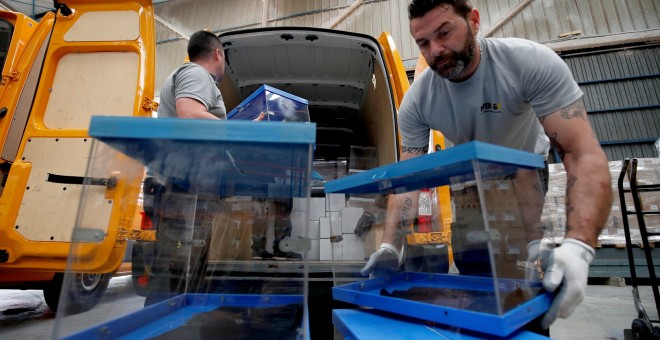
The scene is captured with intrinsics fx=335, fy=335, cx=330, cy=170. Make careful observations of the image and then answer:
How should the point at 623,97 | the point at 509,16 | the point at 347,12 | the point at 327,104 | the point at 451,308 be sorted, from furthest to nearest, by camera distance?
1. the point at 347,12
2. the point at 509,16
3. the point at 623,97
4. the point at 327,104
5. the point at 451,308

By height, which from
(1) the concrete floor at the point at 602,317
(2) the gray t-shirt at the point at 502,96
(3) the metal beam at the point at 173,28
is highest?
(3) the metal beam at the point at 173,28

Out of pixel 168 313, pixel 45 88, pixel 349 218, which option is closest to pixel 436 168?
pixel 349 218

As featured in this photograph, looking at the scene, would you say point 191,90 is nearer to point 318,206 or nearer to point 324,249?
point 318,206

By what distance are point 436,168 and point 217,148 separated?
0.60 metres

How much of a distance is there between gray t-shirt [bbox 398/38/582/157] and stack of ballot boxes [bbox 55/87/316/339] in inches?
32.3

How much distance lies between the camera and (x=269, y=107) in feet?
7.50

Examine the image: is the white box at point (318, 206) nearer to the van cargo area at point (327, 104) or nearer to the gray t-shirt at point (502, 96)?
the van cargo area at point (327, 104)

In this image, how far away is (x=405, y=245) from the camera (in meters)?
1.54

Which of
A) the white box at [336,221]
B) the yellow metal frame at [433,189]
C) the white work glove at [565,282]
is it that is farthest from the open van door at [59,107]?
the white work glove at [565,282]

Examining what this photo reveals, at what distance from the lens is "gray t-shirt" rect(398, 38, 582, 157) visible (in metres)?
1.32

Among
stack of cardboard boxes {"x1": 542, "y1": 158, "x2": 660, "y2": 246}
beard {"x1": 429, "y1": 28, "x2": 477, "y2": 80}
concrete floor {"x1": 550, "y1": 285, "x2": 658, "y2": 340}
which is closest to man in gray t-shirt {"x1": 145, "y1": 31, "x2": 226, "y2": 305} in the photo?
beard {"x1": 429, "y1": 28, "x2": 477, "y2": 80}

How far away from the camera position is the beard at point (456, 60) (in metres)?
1.37

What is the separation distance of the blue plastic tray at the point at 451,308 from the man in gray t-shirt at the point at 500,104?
113 mm

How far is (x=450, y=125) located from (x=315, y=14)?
9.33 meters
